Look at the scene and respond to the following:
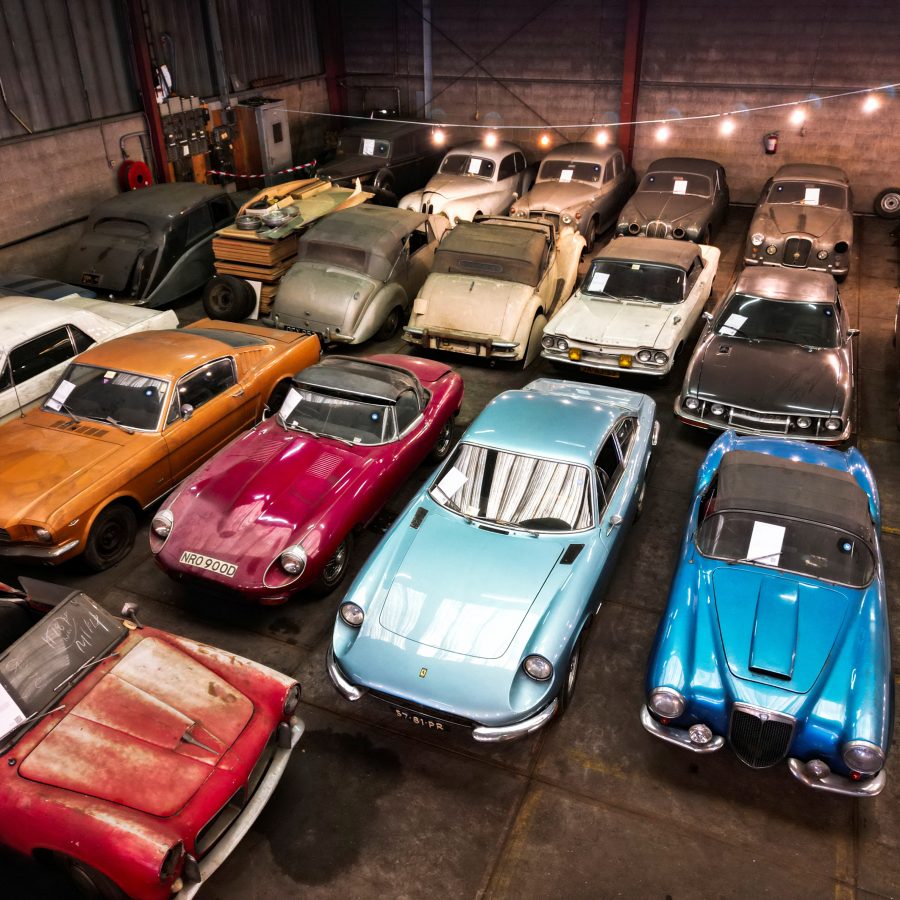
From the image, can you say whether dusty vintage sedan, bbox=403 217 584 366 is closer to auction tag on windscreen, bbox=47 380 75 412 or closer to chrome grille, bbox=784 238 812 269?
chrome grille, bbox=784 238 812 269

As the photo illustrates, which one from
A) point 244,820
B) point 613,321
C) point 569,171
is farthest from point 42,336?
point 569,171

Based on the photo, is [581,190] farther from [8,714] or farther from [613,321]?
[8,714]

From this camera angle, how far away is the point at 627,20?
14930 millimetres

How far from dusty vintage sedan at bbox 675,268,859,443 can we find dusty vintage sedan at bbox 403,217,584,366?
2199 mm

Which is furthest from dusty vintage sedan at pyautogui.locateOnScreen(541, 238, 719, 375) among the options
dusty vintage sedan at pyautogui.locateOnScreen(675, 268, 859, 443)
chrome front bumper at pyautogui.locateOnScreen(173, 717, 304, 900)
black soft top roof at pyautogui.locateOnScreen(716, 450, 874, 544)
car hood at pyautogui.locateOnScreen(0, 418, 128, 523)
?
chrome front bumper at pyautogui.locateOnScreen(173, 717, 304, 900)

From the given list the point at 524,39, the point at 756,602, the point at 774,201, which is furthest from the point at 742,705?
the point at 524,39

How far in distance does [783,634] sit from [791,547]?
Result: 68 cm

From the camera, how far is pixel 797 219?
11578mm

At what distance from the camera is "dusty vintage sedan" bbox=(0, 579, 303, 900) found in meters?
3.64

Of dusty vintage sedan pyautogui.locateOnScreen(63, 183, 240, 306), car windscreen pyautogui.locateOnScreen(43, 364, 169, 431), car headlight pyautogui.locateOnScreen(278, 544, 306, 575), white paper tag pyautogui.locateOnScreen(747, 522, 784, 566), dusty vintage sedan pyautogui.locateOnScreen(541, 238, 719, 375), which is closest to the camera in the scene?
white paper tag pyautogui.locateOnScreen(747, 522, 784, 566)

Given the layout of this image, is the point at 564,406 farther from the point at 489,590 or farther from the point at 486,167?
the point at 486,167

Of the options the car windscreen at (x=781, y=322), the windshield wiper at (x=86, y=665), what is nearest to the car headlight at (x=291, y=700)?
the windshield wiper at (x=86, y=665)

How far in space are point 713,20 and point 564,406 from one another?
12.1 meters

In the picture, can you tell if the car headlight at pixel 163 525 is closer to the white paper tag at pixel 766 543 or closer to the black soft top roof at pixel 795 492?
the black soft top roof at pixel 795 492
